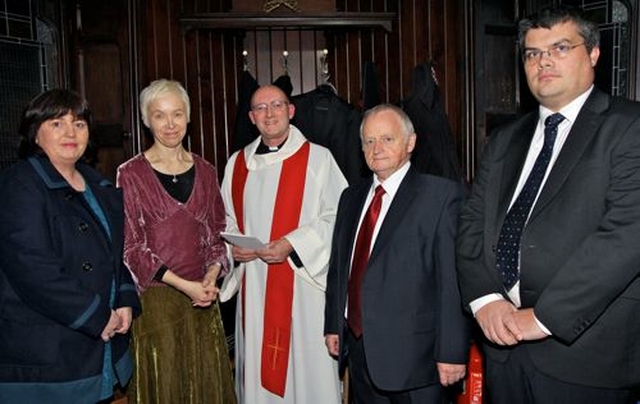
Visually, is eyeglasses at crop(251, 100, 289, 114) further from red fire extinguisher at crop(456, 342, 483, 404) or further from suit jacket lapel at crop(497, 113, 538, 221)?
red fire extinguisher at crop(456, 342, 483, 404)

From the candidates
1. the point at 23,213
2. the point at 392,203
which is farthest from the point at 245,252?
the point at 23,213

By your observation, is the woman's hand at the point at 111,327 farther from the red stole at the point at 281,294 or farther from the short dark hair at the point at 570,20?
the short dark hair at the point at 570,20

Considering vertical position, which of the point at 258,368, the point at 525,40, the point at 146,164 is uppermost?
the point at 525,40

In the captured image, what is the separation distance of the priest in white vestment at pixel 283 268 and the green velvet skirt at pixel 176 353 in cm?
24

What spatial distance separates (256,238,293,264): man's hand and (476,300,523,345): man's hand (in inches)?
42.7

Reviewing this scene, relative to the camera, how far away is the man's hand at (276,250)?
2693 mm

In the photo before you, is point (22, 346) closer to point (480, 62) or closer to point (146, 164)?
point (146, 164)

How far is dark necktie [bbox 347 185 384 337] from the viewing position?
2170mm

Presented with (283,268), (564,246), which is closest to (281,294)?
(283,268)

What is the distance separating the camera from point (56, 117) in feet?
6.76

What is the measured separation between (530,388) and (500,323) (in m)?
0.22

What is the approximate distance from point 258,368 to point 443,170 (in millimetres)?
1324

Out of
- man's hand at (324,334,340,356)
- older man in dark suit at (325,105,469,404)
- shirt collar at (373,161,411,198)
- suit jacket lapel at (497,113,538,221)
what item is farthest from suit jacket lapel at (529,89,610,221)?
man's hand at (324,334,340,356)

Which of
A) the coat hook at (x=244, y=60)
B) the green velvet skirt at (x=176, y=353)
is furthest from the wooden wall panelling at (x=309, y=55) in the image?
the green velvet skirt at (x=176, y=353)
